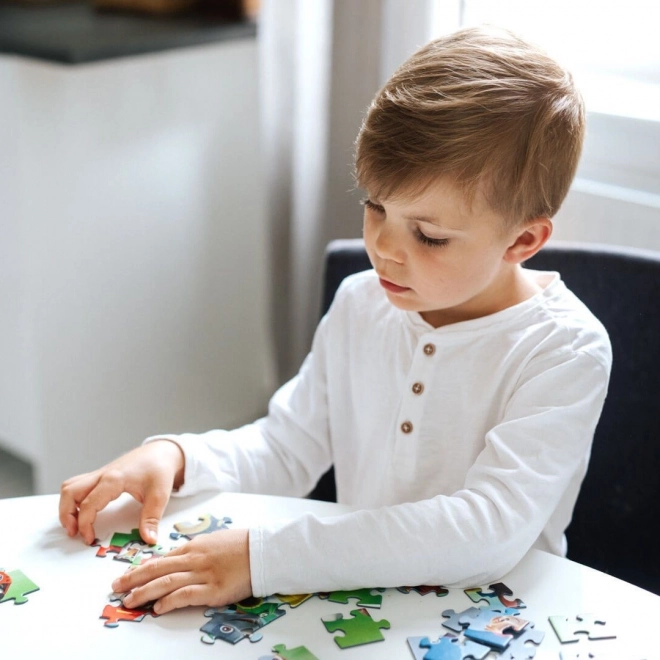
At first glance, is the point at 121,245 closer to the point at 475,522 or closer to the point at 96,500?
the point at 96,500

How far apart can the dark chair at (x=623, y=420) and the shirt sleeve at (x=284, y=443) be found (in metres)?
0.36

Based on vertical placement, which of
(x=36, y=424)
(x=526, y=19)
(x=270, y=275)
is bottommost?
(x=36, y=424)

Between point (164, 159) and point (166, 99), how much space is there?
0.13 metres

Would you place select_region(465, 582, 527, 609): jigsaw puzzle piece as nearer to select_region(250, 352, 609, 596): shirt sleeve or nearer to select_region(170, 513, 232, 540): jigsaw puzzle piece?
select_region(250, 352, 609, 596): shirt sleeve

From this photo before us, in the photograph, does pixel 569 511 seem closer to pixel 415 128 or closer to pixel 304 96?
pixel 415 128

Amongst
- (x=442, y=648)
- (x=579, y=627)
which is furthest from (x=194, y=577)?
(x=579, y=627)

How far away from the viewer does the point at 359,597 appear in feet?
2.87

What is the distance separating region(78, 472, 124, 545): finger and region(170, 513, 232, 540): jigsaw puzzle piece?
79 mm

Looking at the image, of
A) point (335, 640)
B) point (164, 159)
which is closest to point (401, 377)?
point (335, 640)

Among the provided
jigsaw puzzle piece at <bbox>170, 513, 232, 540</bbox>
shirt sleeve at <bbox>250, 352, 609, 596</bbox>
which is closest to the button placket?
shirt sleeve at <bbox>250, 352, 609, 596</bbox>

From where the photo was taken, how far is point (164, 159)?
2092 millimetres

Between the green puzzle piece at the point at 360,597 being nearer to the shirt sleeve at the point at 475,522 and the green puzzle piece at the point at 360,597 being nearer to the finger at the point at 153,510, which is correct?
the shirt sleeve at the point at 475,522

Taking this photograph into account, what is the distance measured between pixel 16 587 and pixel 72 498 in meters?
0.13

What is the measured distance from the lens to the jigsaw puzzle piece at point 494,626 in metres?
0.81
